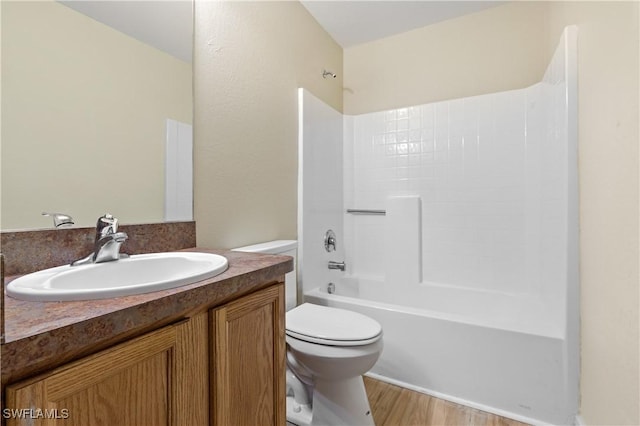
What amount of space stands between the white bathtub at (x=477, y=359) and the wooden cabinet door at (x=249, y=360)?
0.97 m

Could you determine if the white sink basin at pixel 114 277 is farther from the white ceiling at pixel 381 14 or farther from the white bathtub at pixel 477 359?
the white ceiling at pixel 381 14

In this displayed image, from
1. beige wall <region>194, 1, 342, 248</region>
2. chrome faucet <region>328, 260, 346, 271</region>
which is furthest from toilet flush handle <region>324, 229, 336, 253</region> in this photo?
beige wall <region>194, 1, 342, 248</region>

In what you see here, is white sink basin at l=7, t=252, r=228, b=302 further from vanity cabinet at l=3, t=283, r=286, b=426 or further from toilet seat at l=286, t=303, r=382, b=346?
toilet seat at l=286, t=303, r=382, b=346

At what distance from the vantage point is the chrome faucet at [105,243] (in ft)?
2.72

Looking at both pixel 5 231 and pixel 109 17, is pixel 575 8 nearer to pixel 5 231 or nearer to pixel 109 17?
pixel 109 17

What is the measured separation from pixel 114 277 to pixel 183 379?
1.33 ft

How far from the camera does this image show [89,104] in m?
0.93

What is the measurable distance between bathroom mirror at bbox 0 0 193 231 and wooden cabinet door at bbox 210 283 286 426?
575mm

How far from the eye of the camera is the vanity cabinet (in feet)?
1.41

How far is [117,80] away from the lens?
1.01 metres

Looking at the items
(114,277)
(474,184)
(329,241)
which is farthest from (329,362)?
(474,184)

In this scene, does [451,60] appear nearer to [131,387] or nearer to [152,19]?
[152,19]

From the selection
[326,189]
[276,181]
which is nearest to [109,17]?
[276,181]

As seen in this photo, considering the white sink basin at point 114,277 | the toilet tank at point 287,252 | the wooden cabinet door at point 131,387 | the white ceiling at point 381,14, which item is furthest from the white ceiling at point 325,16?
the wooden cabinet door at point 131,387
